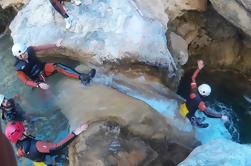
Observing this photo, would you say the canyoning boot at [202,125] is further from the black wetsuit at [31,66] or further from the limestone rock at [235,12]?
the black wetsuit at [31,66]

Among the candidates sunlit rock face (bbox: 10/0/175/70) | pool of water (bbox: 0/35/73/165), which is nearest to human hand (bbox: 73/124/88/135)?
pool of water (bbox: 0/35/73/165)

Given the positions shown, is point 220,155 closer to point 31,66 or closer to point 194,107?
point 194,107

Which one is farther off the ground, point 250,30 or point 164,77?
point 250,30

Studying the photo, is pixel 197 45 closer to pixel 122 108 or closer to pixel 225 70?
pixel 225 70

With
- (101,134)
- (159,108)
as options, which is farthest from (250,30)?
(101,134)

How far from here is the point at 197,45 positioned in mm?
8773

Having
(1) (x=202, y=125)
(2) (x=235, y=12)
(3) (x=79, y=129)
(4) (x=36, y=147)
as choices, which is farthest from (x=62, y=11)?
(1) (x=202, y=125)

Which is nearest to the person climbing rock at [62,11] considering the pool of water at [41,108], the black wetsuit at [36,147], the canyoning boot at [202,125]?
the pool of water at [41,108]

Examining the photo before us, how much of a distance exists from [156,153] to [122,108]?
3.04ft

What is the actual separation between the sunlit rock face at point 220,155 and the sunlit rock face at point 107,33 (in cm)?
202

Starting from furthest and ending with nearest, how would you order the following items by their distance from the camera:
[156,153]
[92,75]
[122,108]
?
[92,75] → [122,108] → [156,153]

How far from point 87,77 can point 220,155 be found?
263cm

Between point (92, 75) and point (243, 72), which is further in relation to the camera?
point (243, 72)

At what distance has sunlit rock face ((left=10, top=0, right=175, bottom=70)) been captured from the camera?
24.2 feet
